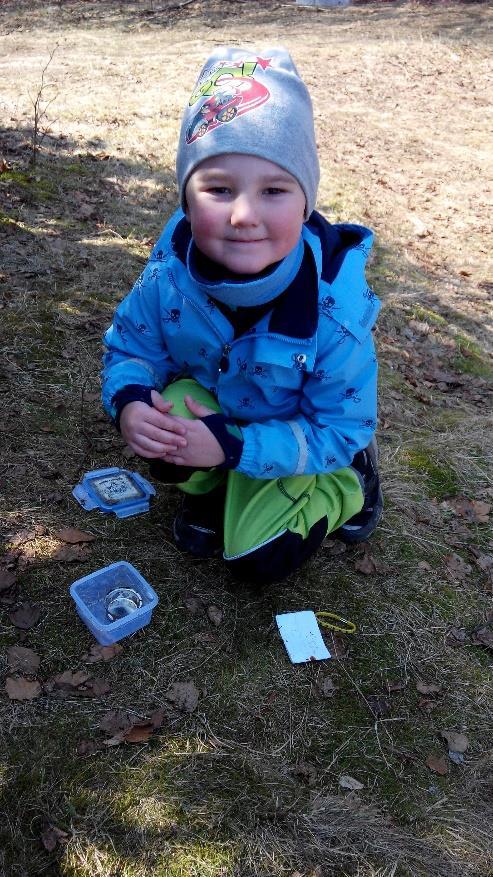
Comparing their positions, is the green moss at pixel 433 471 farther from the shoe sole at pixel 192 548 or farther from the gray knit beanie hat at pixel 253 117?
the gray knit beanie hat at pixel 253 117

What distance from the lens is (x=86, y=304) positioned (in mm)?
5070

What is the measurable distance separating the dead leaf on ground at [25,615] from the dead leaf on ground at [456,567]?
2.04 meters

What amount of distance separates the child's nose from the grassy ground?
1628mm

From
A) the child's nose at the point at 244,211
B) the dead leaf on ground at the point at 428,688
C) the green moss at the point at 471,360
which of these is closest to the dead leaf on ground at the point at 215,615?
the dead leaf on ground at the point at 428,688

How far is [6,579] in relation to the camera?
118 inches

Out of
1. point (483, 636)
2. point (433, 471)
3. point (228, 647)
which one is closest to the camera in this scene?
point (228, 647)

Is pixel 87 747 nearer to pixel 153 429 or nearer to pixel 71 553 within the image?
pixel 71 553

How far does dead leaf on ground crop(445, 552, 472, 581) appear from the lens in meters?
3.60

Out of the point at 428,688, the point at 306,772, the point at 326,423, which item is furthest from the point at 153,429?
the point at 428,688

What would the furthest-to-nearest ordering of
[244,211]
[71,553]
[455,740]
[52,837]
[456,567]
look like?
1. [456,567]
2. [71,553]
3. [455,740]
4. [244,211]
5. [52,837]

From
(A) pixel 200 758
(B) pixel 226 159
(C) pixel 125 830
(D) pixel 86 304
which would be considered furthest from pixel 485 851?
(D) pixel 86 304

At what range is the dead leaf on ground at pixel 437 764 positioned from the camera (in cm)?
268

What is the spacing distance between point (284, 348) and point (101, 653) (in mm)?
1428

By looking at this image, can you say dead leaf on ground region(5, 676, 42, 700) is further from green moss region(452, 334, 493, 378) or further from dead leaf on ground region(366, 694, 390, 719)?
green moss region(452, 334, 493, 378)
